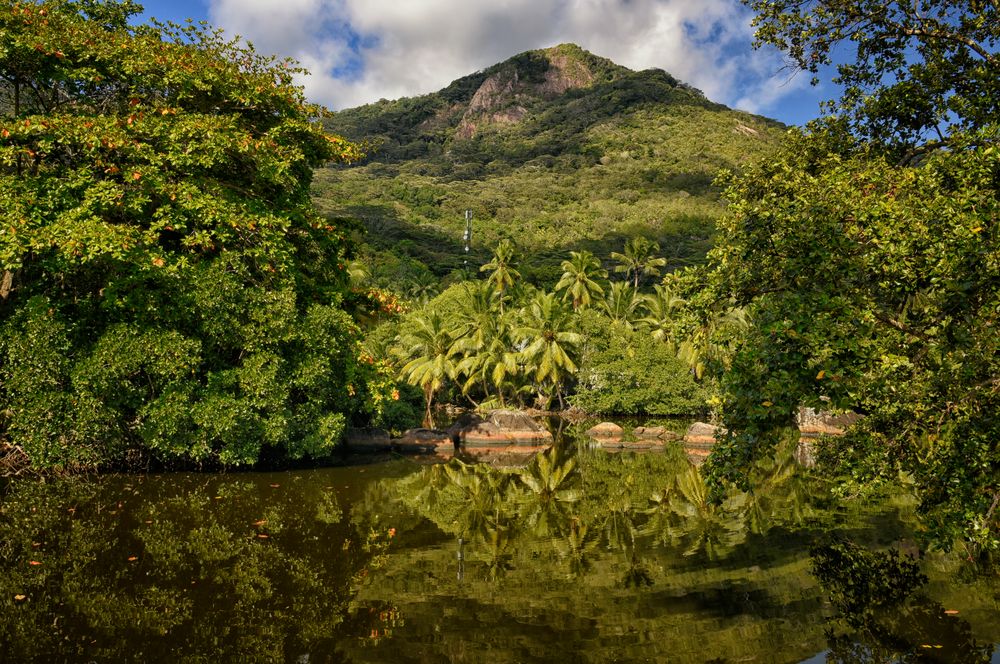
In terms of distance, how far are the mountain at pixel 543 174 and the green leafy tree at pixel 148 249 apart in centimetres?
3089

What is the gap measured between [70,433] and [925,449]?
1818cm

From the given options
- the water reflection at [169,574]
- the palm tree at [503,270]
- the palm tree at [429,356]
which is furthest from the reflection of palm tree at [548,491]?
the palm tree at [503,270]

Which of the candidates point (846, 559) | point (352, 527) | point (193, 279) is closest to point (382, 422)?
point (193, 279)

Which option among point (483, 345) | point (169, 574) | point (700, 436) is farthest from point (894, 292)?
point (483, 345)

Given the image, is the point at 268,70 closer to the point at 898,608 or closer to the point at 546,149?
the point at 898,608

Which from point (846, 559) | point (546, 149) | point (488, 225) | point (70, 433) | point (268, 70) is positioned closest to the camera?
point (846, 559)

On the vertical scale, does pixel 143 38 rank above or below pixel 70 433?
above

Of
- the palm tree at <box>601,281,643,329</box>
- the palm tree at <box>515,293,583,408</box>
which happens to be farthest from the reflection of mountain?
the palm tree at <box>601,281,643,329</box>

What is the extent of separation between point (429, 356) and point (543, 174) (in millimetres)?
97251

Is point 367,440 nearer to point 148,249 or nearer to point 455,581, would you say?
point 148,249

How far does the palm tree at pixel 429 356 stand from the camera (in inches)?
1444

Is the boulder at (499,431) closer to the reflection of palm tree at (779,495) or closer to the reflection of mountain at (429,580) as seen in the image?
the reflection of palm tree at (779,495)

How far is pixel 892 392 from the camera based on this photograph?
19.6ft

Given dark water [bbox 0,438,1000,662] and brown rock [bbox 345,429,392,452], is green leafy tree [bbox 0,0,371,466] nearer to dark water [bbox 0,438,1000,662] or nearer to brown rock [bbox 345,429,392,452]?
dark water [bbox 0,438,1000,662]
